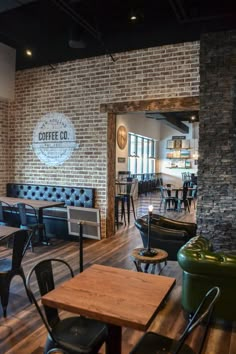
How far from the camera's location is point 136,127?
40.7 feet

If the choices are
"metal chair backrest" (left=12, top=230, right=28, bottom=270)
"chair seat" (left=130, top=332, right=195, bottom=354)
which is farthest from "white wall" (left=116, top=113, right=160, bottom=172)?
"chair seat" (left=130, top=332, right=195, bottom=354)

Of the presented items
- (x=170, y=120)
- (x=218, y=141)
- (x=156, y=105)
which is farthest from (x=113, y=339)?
(x=170, y=120)

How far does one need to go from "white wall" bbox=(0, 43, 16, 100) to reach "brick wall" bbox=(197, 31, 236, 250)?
3.93 metres

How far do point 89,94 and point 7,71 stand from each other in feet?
6.31

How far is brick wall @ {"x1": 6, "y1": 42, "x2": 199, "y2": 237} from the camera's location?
5.05 metres

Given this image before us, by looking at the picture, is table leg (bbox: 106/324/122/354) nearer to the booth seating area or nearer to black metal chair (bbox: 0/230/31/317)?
the booth seating area

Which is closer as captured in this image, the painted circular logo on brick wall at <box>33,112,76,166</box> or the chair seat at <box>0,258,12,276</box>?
the chair seat at <box>0,258,12,276</box>

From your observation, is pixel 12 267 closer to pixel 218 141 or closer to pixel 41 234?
pixel 41 234

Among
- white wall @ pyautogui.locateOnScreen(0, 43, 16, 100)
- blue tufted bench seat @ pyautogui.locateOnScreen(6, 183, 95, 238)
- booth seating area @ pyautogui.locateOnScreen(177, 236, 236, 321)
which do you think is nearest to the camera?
booth seating area @ pyautogui.locateOnScreen(177, 236, 236, 321)

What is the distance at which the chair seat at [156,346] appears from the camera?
164 cm

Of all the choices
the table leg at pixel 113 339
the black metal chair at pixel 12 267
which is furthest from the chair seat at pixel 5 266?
the table leg at pixel 113 339

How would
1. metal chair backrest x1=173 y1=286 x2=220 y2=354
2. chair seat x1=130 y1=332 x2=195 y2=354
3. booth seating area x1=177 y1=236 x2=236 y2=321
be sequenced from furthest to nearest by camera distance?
1. booth seating area x1=177 y1=236 x2=236 y2=321
2. chair seat x1=130 y1=332 x2=195 y2=354
3. metal chair backrest x1=173 y1=286 x2=220 y2=354

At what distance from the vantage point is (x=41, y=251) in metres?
4.87

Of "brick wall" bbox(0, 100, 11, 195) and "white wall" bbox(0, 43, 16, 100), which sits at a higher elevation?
"white wall" bbox(0, 43, 16, 100)
